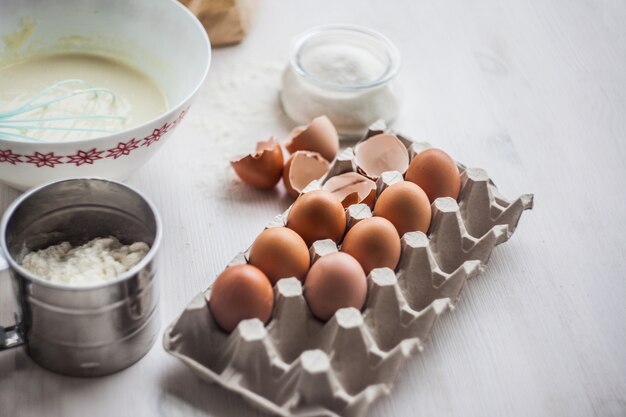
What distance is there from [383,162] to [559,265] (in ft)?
0.96

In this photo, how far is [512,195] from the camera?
1214mm

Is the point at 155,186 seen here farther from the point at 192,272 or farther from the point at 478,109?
the point at 478,109

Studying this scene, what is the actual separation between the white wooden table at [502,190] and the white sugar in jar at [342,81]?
6 cm

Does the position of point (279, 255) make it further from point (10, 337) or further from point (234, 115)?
point (234, 115)

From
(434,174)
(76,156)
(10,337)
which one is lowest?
(10,337)

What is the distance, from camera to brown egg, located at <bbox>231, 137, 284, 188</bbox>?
1138 mm

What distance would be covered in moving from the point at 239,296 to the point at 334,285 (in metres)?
0.11

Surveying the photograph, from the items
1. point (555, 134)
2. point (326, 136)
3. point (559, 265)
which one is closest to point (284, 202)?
point (326, 136)

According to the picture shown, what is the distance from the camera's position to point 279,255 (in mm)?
913

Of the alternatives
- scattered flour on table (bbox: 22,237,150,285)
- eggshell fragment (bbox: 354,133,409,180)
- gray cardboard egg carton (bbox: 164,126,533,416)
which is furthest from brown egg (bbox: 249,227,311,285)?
eggshell fragment (bbox: 354,133,409,180)

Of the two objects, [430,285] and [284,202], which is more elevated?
[430,285]

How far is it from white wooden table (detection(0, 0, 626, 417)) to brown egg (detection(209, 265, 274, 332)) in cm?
10

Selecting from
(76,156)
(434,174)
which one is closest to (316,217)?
(434,174)

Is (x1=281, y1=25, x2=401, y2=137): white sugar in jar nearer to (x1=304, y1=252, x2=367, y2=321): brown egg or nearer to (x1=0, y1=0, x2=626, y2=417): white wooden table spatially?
(x1=0, y1=0, x2=626, y2=417): white wooden table
